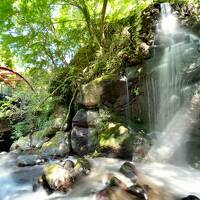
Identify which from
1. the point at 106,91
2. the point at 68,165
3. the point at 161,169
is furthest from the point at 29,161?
the point at 161,169

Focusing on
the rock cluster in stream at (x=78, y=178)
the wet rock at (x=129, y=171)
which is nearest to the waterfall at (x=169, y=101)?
the wet rock at (x=129, y=171)

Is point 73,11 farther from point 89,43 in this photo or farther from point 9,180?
point 9,180

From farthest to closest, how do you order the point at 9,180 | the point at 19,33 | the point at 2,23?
the point at 19,33
the point at 2,23
the point at 9,180

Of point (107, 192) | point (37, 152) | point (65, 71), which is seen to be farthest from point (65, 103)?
point (107, 192)

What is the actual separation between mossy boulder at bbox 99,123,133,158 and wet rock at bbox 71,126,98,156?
508 mm

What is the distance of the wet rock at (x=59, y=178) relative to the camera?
16.0 ft

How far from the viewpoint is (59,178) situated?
495 cm

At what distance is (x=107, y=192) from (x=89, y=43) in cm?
607

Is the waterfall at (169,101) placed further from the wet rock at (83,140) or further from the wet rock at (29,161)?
the wet rock at (29,161)

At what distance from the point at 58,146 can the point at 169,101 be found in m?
3.30

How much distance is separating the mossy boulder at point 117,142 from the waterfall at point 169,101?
0.55 meters

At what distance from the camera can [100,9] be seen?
363 inches

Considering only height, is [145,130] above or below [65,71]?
below

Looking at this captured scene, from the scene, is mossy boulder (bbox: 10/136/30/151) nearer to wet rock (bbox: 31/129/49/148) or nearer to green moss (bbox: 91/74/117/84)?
wet rock (bbox: 31/129/49/148)
